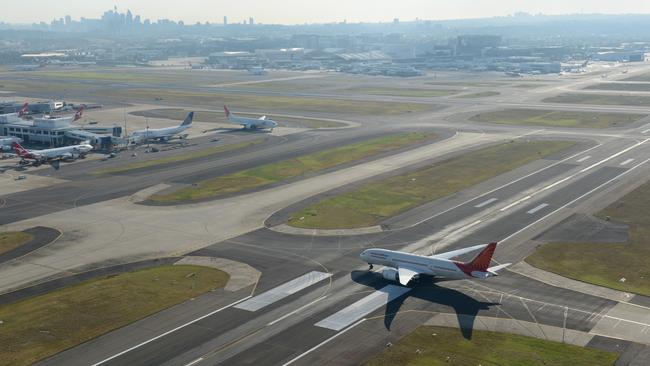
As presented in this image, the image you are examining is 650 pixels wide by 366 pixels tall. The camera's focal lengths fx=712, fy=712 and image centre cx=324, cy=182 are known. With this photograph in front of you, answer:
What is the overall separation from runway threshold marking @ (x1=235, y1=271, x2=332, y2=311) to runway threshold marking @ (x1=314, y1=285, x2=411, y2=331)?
7612 mm

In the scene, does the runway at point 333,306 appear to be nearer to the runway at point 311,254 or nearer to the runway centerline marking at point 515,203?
the runway at point 311,254

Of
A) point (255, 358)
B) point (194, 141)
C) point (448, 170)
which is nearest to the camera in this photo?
point (255, 358)

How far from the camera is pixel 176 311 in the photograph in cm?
7594

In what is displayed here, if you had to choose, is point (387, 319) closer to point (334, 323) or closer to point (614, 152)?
point (334, 323)

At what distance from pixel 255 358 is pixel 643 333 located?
37.5 metres

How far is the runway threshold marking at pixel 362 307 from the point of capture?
237 ft

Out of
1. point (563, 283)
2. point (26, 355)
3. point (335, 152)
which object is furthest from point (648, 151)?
point (26, 355)

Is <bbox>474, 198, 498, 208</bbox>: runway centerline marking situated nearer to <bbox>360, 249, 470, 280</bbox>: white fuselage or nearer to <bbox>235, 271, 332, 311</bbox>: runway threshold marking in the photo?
<bbox>360, 249, 470, 280</bbox>: white fuselage

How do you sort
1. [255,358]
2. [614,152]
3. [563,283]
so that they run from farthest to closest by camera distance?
[614,152], [563,283], [255,358]

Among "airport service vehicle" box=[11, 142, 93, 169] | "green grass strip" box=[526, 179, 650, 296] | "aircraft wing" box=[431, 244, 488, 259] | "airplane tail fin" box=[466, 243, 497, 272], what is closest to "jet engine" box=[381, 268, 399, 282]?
"aircraft wing" box=[431, 244, 488, 259]

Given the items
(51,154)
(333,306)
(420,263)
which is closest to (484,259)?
(420,263)

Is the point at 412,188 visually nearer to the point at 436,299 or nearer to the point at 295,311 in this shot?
the point at 436,299

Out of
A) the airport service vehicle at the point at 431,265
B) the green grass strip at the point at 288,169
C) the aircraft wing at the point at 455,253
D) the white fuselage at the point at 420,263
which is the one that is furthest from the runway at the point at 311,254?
→ the aircraft wing at the point at 455,253

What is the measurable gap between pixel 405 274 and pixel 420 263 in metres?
2.68
